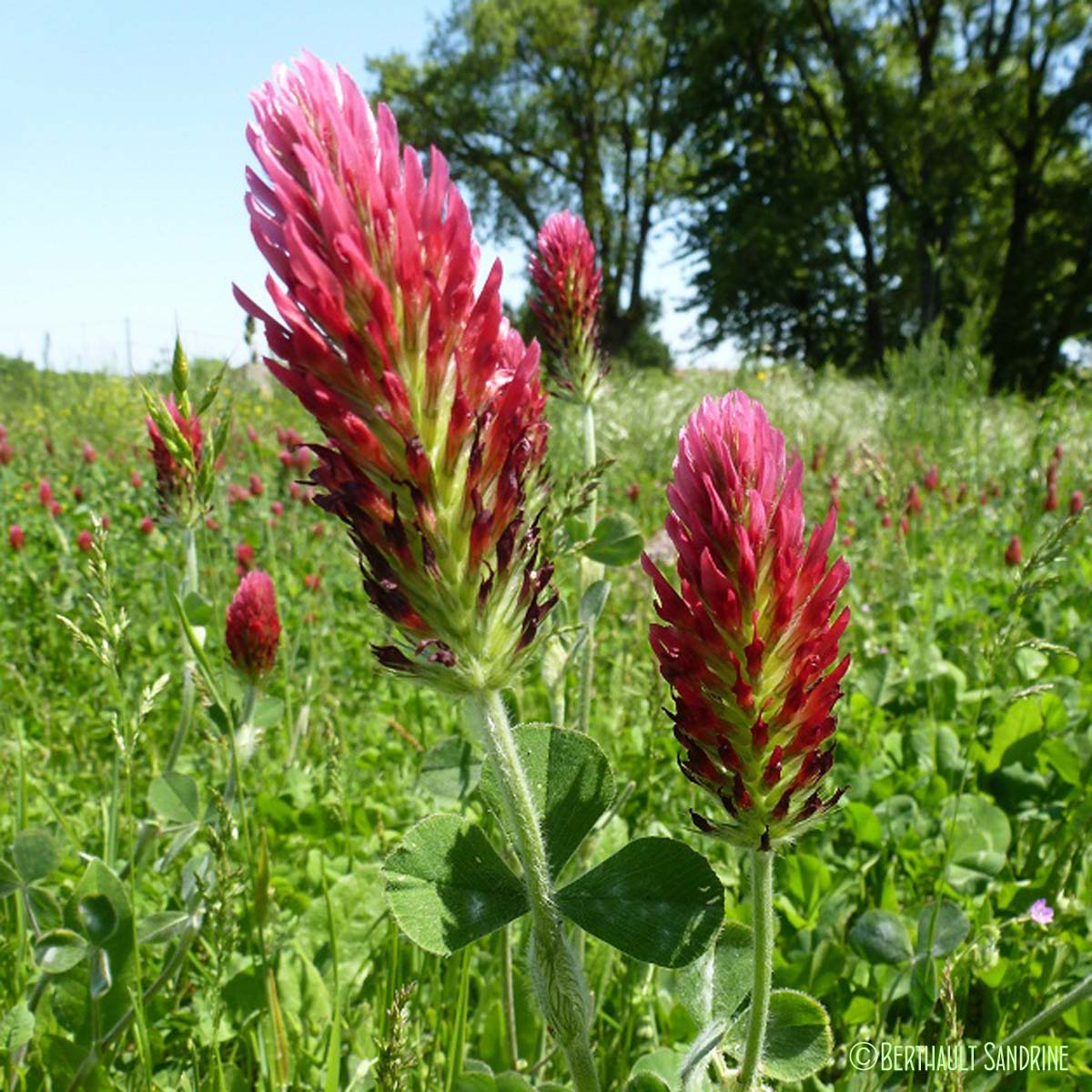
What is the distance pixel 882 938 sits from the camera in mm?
1527

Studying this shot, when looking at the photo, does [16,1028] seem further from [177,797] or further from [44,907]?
[177,797]

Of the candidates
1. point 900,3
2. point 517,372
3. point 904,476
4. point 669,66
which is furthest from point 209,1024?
point 669,66

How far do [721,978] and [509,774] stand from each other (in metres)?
0.44

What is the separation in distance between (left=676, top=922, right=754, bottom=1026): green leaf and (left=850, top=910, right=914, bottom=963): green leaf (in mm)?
522

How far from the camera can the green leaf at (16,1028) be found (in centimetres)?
134

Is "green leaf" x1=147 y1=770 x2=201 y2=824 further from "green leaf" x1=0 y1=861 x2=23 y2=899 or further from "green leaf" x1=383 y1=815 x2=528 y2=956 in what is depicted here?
"green leaf" x1=383 y1=815 x2=528 y2=956

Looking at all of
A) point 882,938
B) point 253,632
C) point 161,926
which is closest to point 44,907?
point 161,926

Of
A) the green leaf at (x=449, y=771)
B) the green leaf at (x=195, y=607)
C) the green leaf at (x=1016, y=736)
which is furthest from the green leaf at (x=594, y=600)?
the green leaf at (x=1016, y=736)

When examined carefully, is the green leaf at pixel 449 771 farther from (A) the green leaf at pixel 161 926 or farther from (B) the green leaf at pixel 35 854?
(B) the green leaf at pixel 35 854

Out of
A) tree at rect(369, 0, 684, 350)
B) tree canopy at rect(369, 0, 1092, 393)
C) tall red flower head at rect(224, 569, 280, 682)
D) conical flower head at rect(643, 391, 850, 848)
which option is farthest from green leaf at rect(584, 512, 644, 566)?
tree at rect(369, 0, 684, 350)

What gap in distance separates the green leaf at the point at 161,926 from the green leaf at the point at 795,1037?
3.02 ft

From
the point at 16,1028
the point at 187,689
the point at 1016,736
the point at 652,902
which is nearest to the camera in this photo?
the point at 652,902

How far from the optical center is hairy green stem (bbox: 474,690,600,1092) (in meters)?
0.83

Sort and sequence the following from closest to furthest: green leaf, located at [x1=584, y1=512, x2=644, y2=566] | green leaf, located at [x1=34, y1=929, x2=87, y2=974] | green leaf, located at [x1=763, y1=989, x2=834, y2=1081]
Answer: green leaf, located at [x1=763, y1=989, x2=834, y2=1081] → green leaf, located at [x1=34, y1=929, x2=87, y2=974] → green leaf, located at [x1=584, y1=512, x2=644, y2=566]
